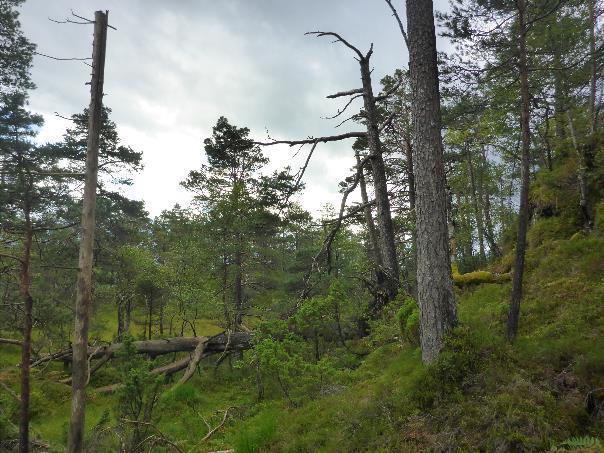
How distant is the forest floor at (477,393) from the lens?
4.06 m

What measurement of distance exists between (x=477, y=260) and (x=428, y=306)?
58.0 ft

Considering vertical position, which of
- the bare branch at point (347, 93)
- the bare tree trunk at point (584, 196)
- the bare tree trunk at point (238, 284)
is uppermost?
the bare branch at point (347, 93)

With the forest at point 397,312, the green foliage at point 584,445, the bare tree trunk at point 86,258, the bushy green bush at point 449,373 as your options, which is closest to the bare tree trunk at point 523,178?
the forest at point 397,312

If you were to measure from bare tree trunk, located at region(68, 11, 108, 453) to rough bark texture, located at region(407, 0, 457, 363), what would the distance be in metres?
5.01

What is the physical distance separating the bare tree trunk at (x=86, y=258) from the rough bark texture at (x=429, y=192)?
501cm

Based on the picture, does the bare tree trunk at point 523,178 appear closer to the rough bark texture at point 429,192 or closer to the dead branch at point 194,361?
the rough bark texture at point 429,192

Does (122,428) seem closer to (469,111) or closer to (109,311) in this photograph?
(469,111)

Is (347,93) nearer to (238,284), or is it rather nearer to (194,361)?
(194,361)

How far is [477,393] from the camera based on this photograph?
4602 millimetres

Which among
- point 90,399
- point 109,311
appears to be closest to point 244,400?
point 90,399

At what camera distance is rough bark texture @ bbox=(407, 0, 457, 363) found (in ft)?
18.6

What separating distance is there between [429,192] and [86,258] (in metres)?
5.45

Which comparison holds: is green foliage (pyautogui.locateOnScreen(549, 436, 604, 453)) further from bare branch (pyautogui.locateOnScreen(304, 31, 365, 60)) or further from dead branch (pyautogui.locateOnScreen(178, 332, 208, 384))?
dead branch (pyautogui.locateOnScreen(178, 332, 208, 384))

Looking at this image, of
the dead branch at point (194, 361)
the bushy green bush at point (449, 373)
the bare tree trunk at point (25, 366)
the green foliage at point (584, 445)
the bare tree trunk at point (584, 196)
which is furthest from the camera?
the dead branch at point (194, 361)
